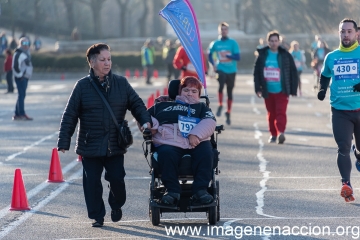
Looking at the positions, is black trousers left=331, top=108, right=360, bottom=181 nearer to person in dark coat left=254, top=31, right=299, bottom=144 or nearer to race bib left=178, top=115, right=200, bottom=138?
race bib left=178, top=115, right=200, bottom=138

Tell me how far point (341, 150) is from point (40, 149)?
756cm

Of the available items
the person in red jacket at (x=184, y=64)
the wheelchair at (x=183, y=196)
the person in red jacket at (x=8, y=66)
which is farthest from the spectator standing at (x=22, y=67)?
the wheelchair at (x=183, y=196)

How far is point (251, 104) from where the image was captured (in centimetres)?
2895

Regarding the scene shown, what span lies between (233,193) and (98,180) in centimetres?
263

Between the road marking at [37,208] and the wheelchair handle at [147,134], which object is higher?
the wheelchair handle at [147,134]

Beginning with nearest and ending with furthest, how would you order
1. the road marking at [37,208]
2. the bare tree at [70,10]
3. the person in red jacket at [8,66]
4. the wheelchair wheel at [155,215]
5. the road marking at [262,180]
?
the wheelchair wheel at [155,215]
the road marking at [37,208]
the road marking at [262,180]
the person in red jacket at [8,66]
the bare tree at [70,10]

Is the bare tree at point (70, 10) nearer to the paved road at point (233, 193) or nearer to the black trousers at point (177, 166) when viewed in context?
the paved road at point (233, 193)

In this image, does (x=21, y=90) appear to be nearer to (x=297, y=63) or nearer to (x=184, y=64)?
(x=184, y=64)

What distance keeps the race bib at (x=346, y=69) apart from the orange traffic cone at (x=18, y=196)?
3.68m

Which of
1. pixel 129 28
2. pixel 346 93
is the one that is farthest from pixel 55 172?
pixel 129 28

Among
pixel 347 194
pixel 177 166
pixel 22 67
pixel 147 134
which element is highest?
pixel 22 67

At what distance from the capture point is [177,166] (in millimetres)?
8961

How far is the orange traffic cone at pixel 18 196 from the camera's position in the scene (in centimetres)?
1017

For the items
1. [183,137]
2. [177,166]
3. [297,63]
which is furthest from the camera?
[297,63]
